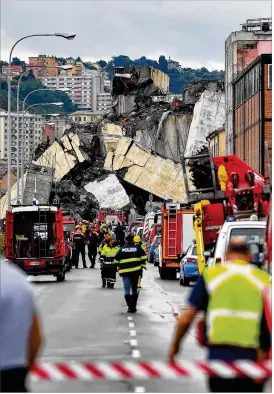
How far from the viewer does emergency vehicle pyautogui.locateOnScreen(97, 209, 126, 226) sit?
99938 mm

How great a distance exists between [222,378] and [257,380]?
26 centimetres

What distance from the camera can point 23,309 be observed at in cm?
848

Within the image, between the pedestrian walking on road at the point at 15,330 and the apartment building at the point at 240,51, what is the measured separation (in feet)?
241

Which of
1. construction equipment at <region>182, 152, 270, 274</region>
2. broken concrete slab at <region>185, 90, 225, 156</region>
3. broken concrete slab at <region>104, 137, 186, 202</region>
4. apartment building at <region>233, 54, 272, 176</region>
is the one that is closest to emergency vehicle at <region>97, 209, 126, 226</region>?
broken concrete slab at <region>104, 137, 186, 202</region>

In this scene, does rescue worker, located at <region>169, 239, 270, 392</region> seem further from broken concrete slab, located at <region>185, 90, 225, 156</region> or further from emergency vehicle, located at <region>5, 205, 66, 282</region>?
broken concrete slab, located at <region>185, 90, 225, 156</region>

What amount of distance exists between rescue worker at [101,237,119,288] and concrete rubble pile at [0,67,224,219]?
66.0 metres

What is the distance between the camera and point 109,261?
36000 mm

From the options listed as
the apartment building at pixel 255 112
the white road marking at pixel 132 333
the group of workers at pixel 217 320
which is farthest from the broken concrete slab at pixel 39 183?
the group of workers at pixel 217 320

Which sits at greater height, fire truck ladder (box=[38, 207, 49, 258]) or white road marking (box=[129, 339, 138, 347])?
fire truck ladder (box=[38, 207, 49, 258])

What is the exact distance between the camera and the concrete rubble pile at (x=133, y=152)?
105 m

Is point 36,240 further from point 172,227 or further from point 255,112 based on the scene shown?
point 255,112

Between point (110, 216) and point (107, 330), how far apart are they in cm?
7894

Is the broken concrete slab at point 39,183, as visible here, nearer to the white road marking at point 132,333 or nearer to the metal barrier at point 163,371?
the white road marking at point 132,333

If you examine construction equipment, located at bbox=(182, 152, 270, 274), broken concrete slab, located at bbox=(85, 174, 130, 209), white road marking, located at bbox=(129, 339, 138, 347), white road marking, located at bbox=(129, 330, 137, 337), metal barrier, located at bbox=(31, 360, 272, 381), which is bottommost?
white road marking, located at bbox=(129, 330, 137, 337)
